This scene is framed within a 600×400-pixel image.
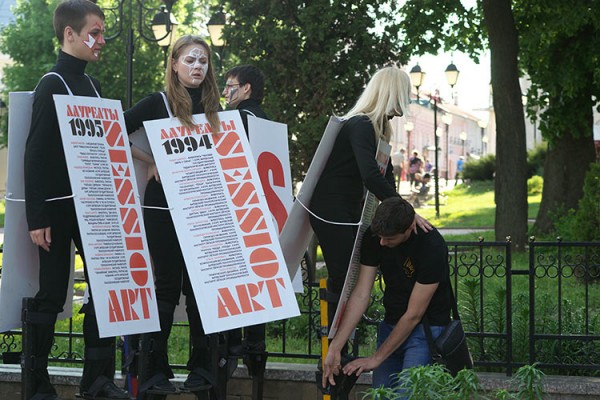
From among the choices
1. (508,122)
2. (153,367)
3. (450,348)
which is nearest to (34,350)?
(153,367)

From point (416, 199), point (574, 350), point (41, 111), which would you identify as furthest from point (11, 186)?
point (416, 199)

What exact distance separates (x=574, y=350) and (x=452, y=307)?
200 cm

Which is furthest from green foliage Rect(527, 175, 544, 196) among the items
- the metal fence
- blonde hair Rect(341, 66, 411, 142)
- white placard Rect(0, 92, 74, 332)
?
white placard Rect(0, 92, 74, 332)

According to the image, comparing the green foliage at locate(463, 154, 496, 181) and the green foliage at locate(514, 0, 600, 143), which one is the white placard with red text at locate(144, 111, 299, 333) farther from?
the green foliage at locate(463, 154, 496, 181)

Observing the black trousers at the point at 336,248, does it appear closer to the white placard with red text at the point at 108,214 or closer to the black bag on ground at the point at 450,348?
the black bag on ground at the point at 450,348

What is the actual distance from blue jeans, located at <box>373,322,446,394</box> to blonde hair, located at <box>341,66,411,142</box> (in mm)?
1202

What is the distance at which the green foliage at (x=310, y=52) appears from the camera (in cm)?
1598

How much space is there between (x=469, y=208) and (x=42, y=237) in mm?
29044

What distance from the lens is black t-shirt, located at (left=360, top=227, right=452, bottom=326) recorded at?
18.5 feet

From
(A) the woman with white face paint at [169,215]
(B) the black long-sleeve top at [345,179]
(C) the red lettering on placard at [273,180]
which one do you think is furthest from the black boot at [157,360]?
(B) the black long-sleeve top at [345,179]

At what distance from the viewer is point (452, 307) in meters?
5.91

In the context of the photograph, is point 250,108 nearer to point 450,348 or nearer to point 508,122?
point 450,348

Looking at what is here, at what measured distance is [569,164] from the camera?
20500 millimetres

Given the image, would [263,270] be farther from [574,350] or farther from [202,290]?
[574,350]
